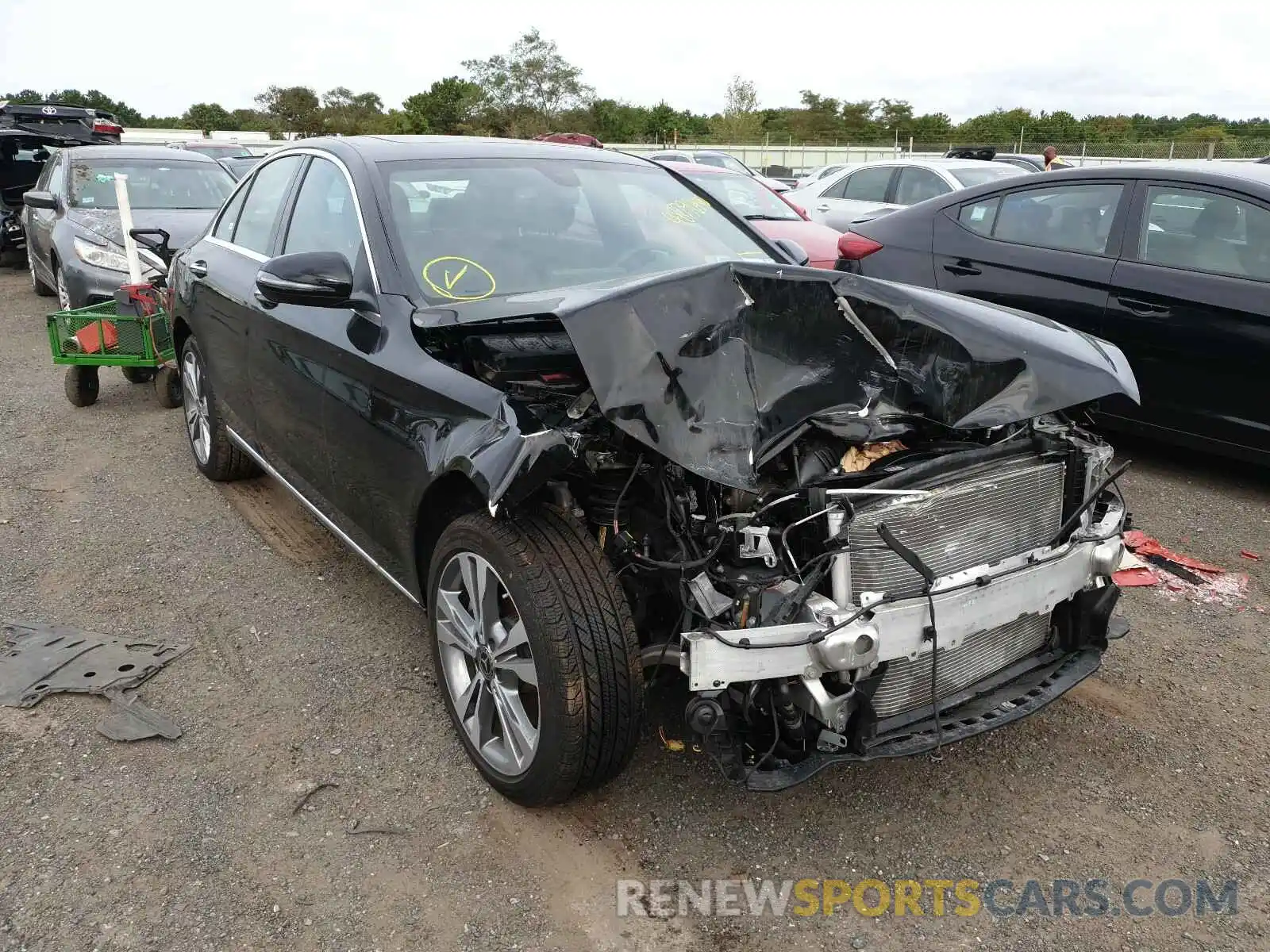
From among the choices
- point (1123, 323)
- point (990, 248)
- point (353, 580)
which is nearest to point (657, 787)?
point (353, 580)

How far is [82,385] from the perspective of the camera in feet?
21.8

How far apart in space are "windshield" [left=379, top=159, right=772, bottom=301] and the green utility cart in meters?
3.65

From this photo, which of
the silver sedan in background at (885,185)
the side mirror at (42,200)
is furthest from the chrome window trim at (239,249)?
the silver sedan in background at (885,185)

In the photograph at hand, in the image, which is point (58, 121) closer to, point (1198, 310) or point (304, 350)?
point (304, 350)

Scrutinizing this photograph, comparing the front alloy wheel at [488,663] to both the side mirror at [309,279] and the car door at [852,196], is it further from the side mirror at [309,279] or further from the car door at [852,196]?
the car door at [852,196]

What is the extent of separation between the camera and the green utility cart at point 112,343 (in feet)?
20.4

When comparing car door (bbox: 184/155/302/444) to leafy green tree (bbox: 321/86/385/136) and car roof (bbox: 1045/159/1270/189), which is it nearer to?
car roof (bbox: 1045/159/1270/189)

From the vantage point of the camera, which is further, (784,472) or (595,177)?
(595,177)

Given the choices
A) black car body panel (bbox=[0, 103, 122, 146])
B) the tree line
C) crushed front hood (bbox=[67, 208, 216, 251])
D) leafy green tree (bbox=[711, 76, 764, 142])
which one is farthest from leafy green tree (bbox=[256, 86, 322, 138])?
crushed front hood (bbox=[67, 208, 216, 251])

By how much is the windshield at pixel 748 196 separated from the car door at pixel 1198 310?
4.00 m

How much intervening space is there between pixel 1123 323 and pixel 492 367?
375cm

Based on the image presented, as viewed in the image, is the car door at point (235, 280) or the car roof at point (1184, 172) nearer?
the car door at point (235, 280)

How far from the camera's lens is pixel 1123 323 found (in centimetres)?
490

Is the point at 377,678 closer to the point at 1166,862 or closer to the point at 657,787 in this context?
the point at 657,787
